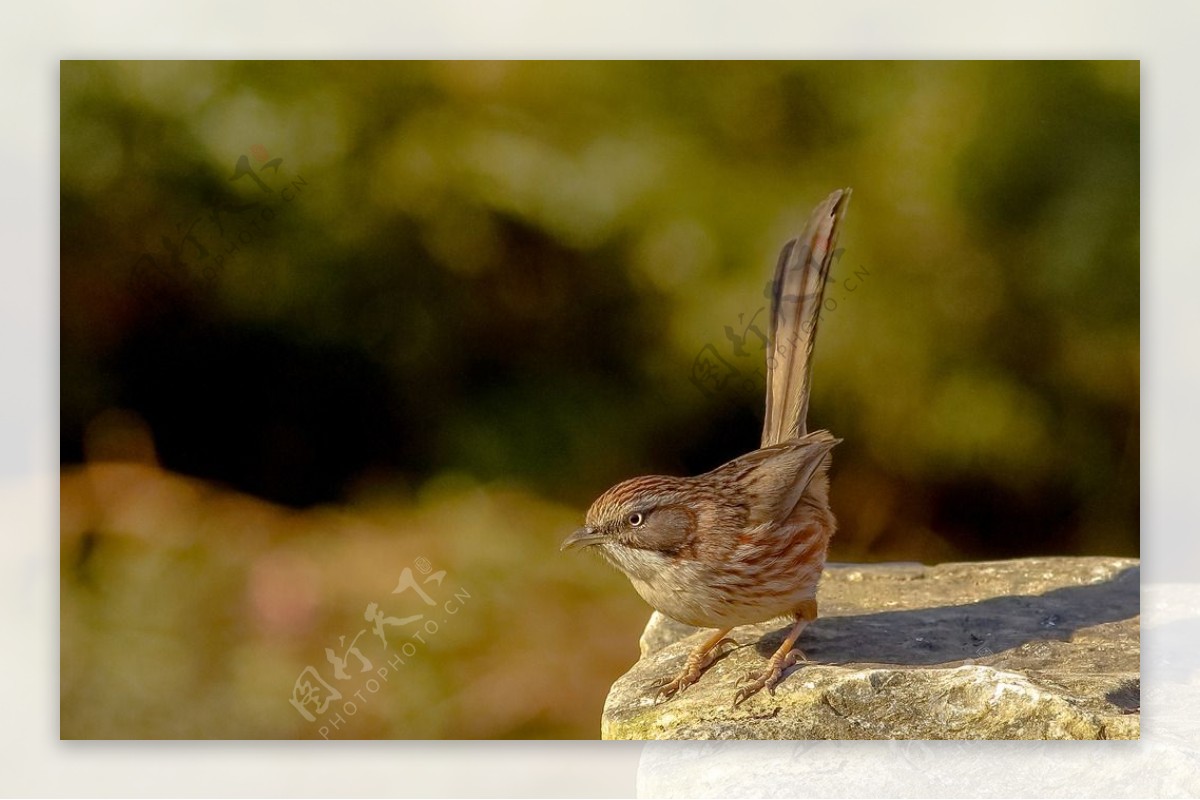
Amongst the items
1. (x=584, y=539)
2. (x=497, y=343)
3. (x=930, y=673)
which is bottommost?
(x=930, y=673)

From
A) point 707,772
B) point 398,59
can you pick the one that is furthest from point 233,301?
point 707,772

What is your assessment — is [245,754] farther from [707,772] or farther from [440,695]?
[707,772]

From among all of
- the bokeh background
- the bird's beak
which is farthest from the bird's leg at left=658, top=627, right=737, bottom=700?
the bird's beak

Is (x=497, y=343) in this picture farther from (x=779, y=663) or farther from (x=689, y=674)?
(x=779, y=663)

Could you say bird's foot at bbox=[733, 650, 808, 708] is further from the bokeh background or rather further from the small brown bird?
the bokeh background

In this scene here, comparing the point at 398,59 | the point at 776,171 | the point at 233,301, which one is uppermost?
the point at 398,59

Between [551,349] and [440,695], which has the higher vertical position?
[551,349]

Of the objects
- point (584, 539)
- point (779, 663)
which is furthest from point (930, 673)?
point (584, 539)
